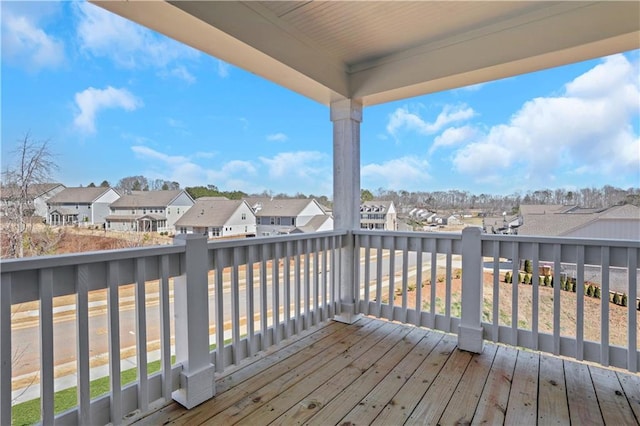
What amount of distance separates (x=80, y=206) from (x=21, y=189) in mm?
242

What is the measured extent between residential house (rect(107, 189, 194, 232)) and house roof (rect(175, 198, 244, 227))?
3cm

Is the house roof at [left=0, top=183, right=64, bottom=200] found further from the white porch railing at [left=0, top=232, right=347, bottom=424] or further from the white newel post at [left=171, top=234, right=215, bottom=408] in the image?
the white newel post at [left=171, top=234, right=215, bottom=408]

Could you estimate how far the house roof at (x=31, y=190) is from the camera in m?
1.34

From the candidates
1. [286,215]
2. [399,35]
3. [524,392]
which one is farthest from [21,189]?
[524,392]

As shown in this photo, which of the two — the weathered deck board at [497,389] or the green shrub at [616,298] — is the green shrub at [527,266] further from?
the weathered deck board at [497,389]

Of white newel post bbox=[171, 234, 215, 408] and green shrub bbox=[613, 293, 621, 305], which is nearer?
white newel post bbox=[171, 234, 215, 408]

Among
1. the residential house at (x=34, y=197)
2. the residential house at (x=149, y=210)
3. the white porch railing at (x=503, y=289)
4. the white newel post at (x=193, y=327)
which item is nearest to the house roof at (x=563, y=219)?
the white porch railing at (x=503, y=289)

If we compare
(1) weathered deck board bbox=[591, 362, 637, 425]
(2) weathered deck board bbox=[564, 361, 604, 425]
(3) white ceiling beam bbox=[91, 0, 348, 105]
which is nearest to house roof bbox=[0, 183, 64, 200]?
(3) white ceiling beam bbox=[91, 0, 348, 105]

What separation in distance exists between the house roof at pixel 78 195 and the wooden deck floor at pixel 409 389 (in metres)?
1.20

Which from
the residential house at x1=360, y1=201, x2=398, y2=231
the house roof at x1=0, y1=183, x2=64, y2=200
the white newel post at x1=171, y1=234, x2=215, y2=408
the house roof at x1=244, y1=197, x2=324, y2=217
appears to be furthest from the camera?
the residential house at x1=360, y1=201, x2=398, y2=231

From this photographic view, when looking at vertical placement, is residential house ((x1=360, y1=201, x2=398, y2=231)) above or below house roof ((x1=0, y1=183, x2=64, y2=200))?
below

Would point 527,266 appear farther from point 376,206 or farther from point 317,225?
point 317,225

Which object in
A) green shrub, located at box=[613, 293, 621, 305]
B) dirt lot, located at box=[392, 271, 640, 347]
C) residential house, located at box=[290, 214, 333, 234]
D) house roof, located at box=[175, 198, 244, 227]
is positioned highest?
house roof, located at box=[175, 198, 244, 227]

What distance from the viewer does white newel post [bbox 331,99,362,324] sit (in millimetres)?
3221
